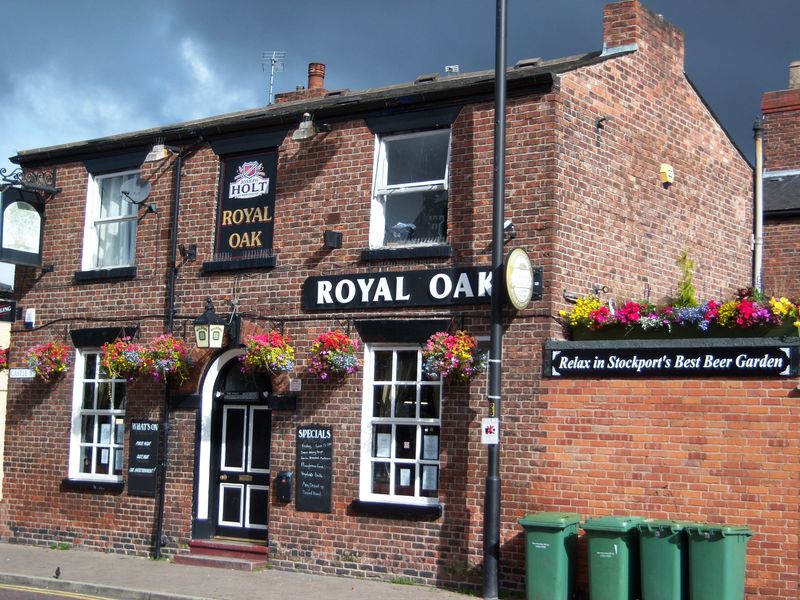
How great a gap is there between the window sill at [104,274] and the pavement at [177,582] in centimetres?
410

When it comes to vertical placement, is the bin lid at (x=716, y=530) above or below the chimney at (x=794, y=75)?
below

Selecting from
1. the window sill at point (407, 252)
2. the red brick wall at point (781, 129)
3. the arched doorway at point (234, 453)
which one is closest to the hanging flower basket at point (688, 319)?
the window sill at point (407, 252)

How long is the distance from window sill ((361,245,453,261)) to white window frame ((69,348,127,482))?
15.5 feet

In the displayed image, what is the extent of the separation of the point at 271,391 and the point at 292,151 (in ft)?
10.8

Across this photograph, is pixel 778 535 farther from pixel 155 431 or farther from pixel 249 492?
pixel 155 431

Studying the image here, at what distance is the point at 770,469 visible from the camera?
11.0 meters

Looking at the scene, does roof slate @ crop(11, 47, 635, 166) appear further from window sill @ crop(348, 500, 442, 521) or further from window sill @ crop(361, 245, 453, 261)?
window sill @ crop(348, 500, 442, 521)

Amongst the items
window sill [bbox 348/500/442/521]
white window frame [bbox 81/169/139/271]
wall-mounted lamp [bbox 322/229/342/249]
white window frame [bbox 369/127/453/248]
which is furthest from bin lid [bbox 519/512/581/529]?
white window frame [bbox 81/169/139/271]

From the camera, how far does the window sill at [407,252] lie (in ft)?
43.7

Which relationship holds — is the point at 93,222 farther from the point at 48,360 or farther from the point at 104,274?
the point at 48,360

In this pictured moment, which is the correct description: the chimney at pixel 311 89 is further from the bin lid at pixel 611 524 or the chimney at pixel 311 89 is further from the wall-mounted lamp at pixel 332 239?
the bin lid at pixel 611 524

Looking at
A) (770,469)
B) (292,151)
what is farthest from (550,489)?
(292,151)

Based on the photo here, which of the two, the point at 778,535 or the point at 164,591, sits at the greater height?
the point at 778,535

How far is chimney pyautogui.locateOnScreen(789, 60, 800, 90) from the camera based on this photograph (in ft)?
73.7
